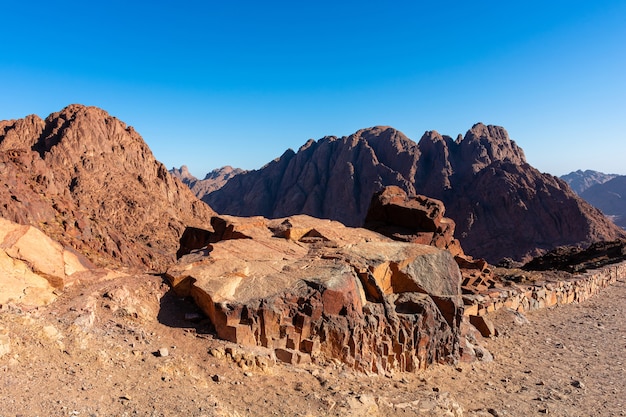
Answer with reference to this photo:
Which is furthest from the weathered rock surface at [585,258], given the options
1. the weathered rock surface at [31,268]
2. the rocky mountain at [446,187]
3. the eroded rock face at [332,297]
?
the weathered rock surface at [31,268]

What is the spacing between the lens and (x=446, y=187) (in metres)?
67.7

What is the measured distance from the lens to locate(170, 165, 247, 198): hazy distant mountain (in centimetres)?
12631

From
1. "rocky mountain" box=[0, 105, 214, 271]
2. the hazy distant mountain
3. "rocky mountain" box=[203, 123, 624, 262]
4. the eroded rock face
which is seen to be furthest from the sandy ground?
the hazy distant mountain

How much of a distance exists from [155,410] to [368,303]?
19.8 feet

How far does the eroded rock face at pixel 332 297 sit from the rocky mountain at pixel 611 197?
142862 mm

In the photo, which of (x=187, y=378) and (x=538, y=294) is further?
(x=538, y=294)

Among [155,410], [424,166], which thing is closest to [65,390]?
[155,410]

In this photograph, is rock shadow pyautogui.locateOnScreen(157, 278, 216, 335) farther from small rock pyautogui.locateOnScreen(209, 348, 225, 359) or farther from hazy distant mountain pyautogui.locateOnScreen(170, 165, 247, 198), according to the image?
hazy distant mountain pyautogui.locateOnScreen(170, 165, 247, 198)

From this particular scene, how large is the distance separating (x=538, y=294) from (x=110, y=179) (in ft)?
162

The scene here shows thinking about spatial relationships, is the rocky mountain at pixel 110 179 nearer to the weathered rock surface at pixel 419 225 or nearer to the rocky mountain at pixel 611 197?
the weathered rock surface at pixel 419 225

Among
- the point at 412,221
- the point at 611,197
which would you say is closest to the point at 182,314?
the point at 412,221

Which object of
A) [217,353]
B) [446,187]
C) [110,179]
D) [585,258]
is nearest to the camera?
[217,353]

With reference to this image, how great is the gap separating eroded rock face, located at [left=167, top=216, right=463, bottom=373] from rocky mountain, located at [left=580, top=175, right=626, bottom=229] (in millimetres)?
142862

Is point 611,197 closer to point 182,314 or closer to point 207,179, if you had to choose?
point 207,179
